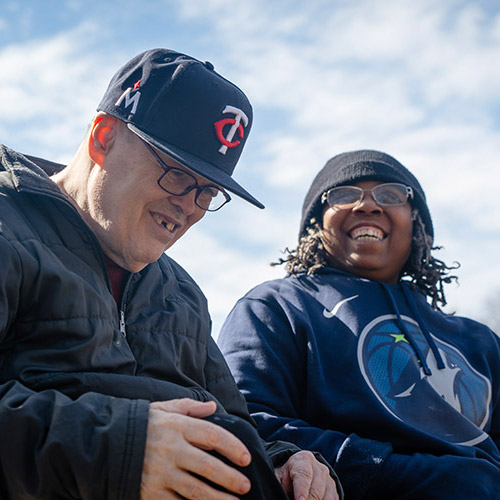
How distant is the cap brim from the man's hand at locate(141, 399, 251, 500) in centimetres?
96

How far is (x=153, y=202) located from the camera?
8.31ft

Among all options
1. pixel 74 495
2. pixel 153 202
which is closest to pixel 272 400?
pixel 153 202

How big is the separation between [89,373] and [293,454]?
2.67ft

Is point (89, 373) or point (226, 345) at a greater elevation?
point (226, 345)

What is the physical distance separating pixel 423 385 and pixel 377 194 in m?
1.14

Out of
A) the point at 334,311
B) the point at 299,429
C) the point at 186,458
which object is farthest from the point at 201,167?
the point at 334,311

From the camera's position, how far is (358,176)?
13.0 feet

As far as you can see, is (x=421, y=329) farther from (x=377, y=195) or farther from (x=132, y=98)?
(x=132, y=98)

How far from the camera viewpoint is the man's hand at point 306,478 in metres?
2.21

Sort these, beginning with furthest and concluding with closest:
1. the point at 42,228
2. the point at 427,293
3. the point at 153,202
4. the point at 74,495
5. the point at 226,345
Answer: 1. the point at 427,293
2. the point at 226,345
3. the point at 153,202
4. the point at 42,228
5. the point at 74,495

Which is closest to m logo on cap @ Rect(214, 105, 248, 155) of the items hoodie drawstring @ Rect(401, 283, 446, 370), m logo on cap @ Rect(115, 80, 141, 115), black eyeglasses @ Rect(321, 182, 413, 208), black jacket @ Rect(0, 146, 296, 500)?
m logo on cap @ Rect(115, 80, 141, 115)

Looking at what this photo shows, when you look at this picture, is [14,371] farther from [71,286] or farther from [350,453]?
[350,453]

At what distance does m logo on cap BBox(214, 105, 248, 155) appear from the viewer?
2.61 m

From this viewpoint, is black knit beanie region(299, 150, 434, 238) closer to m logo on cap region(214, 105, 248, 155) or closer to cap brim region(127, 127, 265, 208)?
m logo on cap region(214, 105, 248, 155)
